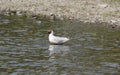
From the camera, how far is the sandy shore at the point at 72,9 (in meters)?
39.8

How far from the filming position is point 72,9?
42.9 metres

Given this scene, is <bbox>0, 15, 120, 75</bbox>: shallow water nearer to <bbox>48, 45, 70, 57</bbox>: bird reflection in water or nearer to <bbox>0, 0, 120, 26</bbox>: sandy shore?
<bbox>48, 45, 70, 57</bbox>: bird reflection in water

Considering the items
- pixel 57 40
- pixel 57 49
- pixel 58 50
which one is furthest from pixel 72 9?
pixel 58 50

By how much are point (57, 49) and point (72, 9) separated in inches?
557

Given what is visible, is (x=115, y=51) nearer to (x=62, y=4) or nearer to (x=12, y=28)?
(x=12, y=28)

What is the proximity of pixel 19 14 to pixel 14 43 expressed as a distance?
40.5ft

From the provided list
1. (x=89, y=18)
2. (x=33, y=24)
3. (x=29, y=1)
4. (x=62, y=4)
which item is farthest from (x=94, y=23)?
(x=29, y=1)

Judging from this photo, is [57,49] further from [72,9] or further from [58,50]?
[72,9]

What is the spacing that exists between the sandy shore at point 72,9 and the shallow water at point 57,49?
2070mm

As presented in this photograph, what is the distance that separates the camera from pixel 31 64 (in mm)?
24875

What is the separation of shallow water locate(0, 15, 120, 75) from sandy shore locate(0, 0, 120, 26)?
207 centimetres

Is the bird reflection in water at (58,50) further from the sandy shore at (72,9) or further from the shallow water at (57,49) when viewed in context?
the sandy shore at (72,9)

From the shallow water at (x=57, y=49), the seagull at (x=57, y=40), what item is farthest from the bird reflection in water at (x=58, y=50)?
the seagull at (x=57, y=40)

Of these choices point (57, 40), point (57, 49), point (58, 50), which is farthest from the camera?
point (57, 40)
